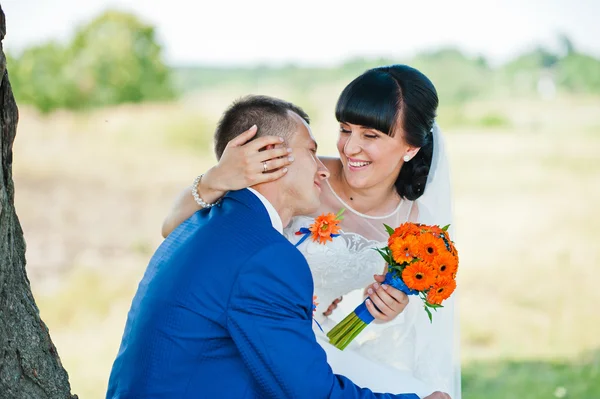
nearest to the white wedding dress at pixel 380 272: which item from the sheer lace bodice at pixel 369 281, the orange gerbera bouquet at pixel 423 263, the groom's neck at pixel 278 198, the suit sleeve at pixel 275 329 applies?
the sheer lace bodice at pixel 369 281

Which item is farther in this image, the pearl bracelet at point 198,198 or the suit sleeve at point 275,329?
the pearl bracelet at point 198,198

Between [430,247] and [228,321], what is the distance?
1.24 meters

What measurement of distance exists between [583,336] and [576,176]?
575 centimetres

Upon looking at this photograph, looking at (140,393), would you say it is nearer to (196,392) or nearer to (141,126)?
(196,392)

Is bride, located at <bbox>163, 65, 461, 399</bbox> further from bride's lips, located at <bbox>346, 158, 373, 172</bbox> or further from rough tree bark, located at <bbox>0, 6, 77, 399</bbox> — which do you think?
rough tree bark, located at <bbox>0, 6, 77, 399</bbox>

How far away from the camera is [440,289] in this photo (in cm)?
324

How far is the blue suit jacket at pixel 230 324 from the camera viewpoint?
231 centimetres

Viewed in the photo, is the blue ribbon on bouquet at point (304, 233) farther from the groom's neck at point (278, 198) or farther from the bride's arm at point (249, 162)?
the groom's neck at point (278, 198)

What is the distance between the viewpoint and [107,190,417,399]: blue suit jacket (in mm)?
2307

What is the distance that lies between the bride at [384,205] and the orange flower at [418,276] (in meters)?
0.24

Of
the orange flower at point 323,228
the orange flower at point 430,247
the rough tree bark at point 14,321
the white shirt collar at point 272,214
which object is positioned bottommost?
the rough tree bark at point 14,321

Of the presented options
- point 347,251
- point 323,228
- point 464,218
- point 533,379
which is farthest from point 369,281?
point 464,218

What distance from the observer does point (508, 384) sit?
709 centimetres

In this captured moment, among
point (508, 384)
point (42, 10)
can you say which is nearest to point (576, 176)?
point (508, 384)
